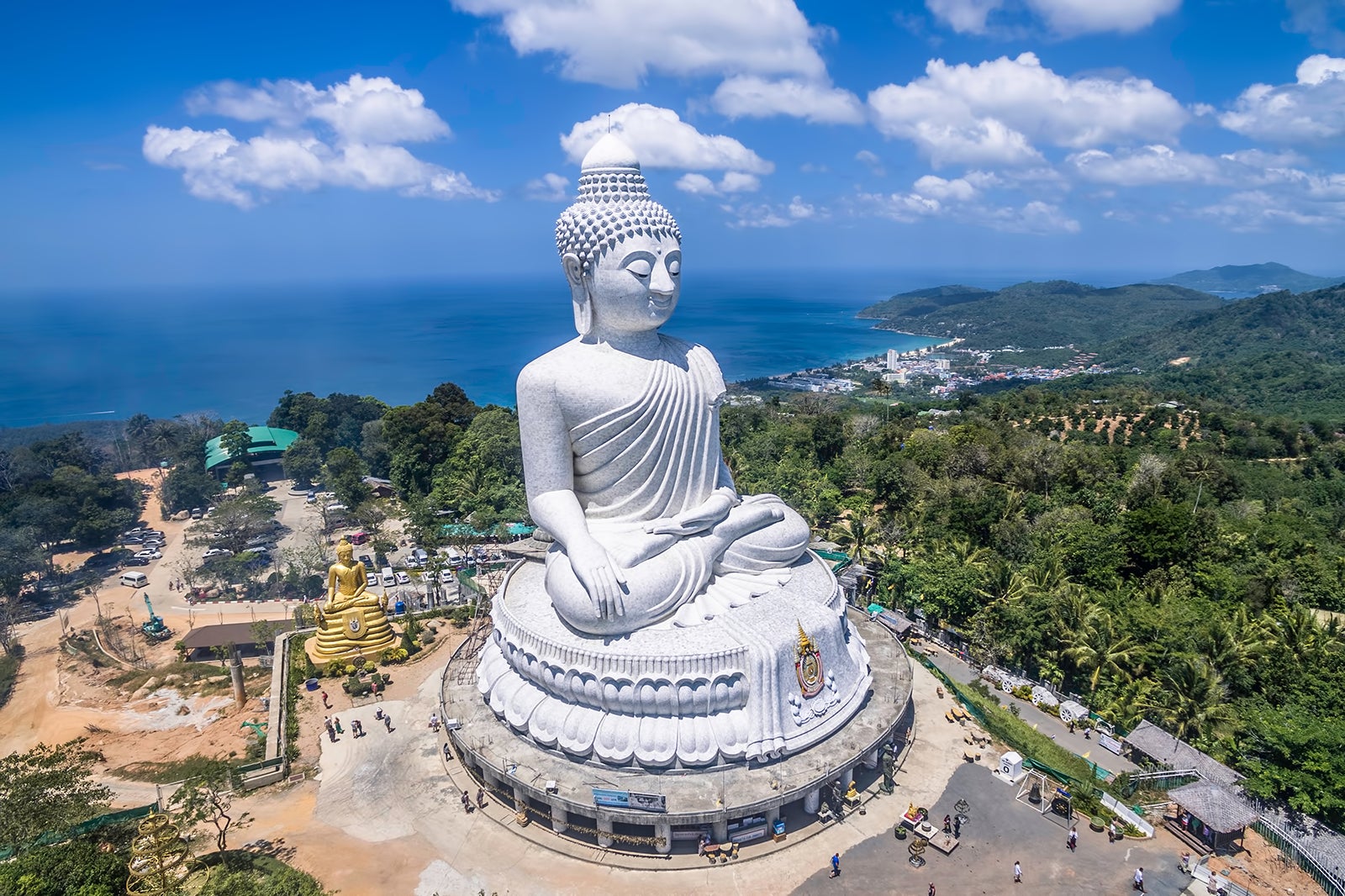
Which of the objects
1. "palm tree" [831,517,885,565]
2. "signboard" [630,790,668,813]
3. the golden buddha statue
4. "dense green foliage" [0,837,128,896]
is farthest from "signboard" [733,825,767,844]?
"palm tree" [831,517,885,565]

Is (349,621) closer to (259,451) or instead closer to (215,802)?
(215,802)

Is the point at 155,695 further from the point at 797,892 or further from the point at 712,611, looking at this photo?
the point at 797,892

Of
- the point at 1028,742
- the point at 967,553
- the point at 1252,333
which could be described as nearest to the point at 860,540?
the point at 967,553

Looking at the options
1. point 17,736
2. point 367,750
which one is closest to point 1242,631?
point 367,750

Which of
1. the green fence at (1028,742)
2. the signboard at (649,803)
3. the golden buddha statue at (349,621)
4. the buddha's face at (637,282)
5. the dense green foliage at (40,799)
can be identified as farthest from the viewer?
the golden buddha statue at (349,621)

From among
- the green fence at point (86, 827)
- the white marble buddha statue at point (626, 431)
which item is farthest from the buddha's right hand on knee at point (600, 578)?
the green fence at point (86, 827)

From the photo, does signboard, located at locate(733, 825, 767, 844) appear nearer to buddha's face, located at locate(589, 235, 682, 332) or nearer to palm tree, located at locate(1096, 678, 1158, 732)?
palm tree, located at locate(1096, 678, 1158, 732)

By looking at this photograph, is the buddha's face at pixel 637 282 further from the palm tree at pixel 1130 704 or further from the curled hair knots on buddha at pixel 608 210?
the palm tree at pixel 1130 704
